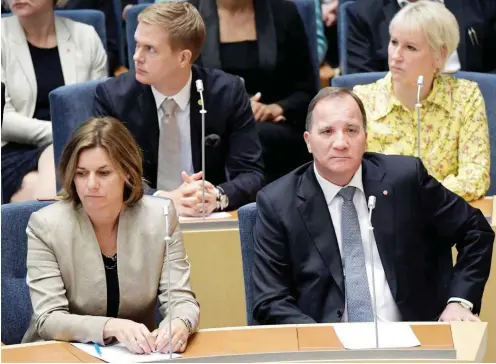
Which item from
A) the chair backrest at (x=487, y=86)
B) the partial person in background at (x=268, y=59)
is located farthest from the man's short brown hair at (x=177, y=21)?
the partial person in background at (x=268, y=59)

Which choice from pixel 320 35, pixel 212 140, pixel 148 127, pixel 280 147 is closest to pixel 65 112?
pixel 148 127

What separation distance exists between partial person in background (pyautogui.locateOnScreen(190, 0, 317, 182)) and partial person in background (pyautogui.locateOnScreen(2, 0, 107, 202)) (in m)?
0.50

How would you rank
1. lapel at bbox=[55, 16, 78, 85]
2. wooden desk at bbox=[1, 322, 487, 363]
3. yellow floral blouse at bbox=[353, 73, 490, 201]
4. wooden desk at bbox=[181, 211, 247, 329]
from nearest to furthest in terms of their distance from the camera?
wooden desk at bbox=[1, 322, 487, 363], wooden desk at bbox=[181, 211, 247, 329], yellow floral blouse at bbox=[353, 73, 490, 201], lapel at bbox=[55, 16, 78, 85]

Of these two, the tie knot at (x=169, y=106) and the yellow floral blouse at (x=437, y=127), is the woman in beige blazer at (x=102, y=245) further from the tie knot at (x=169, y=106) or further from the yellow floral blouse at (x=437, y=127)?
the yellow floral blouse at (x=437, y=127)

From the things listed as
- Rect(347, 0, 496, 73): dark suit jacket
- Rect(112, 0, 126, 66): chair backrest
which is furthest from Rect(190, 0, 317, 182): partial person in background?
Rect(112, 0, 126, 66): chair backrest

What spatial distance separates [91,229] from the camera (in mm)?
2646

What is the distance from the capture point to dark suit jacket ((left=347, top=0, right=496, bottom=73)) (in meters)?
4.49

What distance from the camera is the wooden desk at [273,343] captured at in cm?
227

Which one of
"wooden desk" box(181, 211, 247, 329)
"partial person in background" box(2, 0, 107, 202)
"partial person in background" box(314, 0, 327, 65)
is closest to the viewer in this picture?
"wooden desk" box(181, 211, 247, 329)

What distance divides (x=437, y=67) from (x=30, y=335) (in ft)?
5.37

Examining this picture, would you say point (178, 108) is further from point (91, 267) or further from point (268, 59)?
point (91, 267)

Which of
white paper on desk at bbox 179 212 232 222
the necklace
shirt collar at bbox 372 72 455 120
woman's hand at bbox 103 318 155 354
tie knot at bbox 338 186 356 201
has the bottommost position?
woman's hand at bbox 103 318 155 354

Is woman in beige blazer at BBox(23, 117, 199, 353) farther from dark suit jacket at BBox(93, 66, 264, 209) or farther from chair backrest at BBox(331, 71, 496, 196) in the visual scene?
chair backrest at BBox(331, 71, 496, 196)

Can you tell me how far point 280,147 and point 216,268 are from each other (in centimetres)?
123
